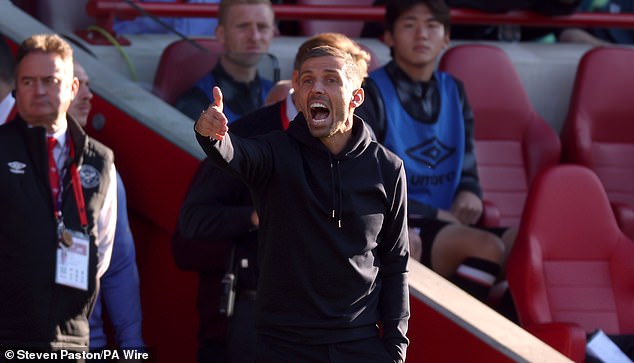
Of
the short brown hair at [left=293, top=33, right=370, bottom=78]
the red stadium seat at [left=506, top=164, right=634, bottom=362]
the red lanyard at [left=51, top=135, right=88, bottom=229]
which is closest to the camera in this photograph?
the short brown hair at [left=293, top=33, right=370, bottom=78]

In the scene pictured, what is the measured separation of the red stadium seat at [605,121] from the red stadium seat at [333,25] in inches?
55.7

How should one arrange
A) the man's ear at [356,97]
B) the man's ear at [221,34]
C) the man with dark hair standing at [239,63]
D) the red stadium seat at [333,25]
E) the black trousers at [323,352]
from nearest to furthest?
the black trousers at [323,352]
the man's ear at [356,97]
the man with dark hair standing at [239,63]
the man's ear at [221,34]
the red stadium seat at [333,25]

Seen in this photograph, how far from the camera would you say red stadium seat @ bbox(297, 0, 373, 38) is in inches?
293

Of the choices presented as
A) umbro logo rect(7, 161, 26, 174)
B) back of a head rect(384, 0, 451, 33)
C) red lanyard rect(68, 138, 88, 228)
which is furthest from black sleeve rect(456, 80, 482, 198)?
umbro logo rect(7, 161, 26, 174)

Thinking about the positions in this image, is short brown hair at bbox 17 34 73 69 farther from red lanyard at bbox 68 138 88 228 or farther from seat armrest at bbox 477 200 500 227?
seat armrest at bbox 477 200 500 227

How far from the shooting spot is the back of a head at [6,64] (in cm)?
507

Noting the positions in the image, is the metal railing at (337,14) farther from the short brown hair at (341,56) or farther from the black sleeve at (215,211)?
the short brown hair at (341,56)

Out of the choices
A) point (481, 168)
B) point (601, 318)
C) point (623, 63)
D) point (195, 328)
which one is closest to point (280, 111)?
point (195, 328)

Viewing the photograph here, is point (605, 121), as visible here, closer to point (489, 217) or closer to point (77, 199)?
point (489, 217)

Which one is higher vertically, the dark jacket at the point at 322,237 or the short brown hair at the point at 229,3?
the short brown hair at the point at 229,3

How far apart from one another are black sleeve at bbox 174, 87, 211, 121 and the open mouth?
6.97 ft

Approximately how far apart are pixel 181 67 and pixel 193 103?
11.6 inches

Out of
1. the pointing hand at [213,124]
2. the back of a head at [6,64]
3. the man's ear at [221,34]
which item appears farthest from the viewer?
the man's ear at [221,34]

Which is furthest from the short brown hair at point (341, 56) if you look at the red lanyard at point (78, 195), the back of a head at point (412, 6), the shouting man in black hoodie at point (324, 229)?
the back of a head at point (412, 6)
